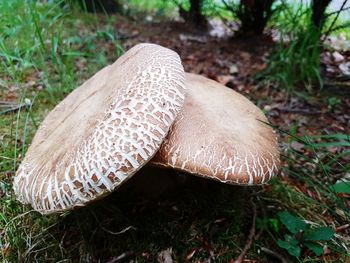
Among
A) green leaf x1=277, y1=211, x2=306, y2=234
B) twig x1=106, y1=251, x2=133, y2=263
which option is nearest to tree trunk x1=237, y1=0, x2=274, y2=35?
green leaf x1=277, y1=211, x2=306, y2=234

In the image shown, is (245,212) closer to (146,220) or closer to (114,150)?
(146,220)

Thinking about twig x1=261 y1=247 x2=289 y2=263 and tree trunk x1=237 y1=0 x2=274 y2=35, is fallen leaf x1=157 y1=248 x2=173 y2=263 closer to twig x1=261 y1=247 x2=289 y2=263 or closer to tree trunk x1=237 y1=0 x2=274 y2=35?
twig x1=261 y1=247 x2=289 y2=263

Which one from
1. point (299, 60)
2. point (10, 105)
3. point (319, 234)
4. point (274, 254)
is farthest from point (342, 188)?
point (10, 105)

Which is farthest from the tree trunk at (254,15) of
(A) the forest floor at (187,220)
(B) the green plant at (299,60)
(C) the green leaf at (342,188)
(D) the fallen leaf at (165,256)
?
(D) the fallen leaf at (165,256)

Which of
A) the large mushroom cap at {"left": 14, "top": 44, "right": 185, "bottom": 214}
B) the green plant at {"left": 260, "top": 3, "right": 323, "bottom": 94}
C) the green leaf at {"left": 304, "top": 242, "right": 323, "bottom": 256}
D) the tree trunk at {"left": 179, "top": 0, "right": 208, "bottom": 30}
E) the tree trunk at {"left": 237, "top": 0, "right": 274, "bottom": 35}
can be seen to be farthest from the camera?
the tree trunk at {"left": 179, "top": 0, "right": 208, "bottom": 30}

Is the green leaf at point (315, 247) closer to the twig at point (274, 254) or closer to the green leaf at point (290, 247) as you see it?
the green leaf at point (290, 247)

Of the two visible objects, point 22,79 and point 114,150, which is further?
point 22,79

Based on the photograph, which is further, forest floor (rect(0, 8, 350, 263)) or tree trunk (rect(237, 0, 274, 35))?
tree trunk (rect(237, 0, 274, 35))

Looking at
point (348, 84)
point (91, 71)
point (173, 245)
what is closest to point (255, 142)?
point (173, 245)
